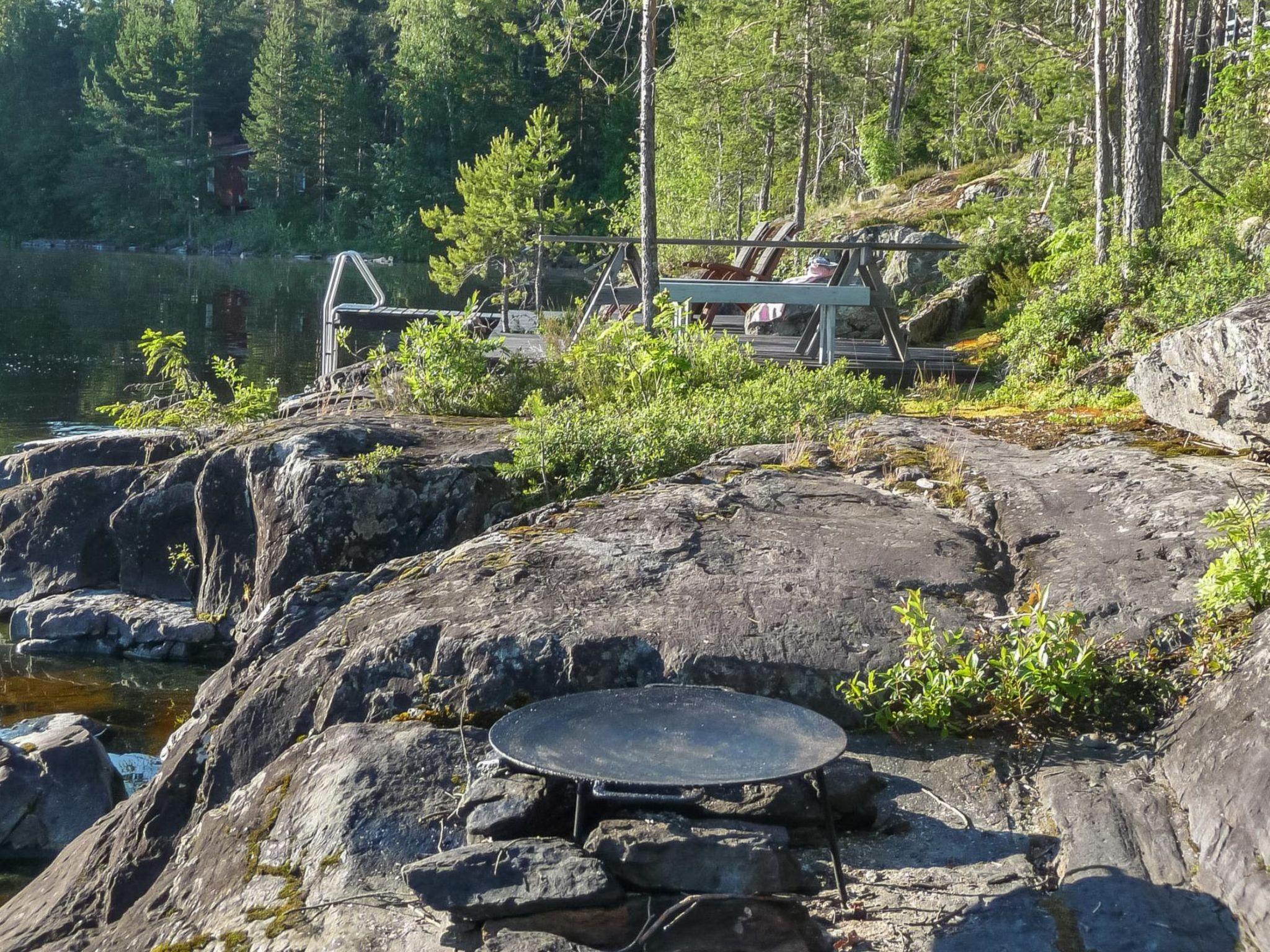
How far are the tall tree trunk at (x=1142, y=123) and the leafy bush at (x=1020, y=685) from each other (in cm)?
895

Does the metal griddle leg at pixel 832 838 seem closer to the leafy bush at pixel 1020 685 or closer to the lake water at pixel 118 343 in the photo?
the leafy bush at pixel 1020 685

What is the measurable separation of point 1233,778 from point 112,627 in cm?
981

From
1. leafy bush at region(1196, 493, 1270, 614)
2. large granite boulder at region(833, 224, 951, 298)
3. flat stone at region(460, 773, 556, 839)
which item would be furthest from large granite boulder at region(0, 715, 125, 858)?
large granite boulder at region(833, 224, 951, 298)

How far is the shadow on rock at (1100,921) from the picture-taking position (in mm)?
2850

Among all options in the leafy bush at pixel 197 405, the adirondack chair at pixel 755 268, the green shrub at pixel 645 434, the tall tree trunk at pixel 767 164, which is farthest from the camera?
the tall tree trunk at pixel 767 164

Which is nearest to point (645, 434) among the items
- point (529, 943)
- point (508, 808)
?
point (508, 808)

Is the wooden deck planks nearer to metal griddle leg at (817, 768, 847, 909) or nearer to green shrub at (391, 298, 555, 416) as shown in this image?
green shrub at (391, 298, 555, 416)

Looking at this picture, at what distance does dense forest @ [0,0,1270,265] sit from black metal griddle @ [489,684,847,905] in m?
14.5

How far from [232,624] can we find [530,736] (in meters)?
7.53

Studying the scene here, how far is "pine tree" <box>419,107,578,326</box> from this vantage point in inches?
1260

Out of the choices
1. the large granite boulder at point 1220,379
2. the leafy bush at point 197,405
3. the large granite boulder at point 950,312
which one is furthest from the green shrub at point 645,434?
the large granite boulder at point 950,312

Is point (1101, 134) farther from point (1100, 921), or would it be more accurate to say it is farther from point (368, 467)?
point (1100, 921)

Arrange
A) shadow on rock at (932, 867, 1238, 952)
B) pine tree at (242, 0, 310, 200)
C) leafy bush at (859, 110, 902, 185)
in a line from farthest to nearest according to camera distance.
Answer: pine tree at (242, 0, 310, 200) → leafy bush at (859, 110, 902, 185) → shadow on rock at (932, 867, 1238, 952)

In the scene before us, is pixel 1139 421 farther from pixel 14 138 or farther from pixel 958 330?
pixel 14 138
